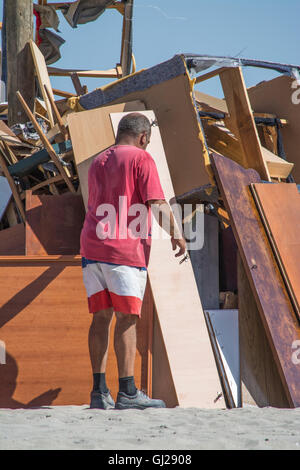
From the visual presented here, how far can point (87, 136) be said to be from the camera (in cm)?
452

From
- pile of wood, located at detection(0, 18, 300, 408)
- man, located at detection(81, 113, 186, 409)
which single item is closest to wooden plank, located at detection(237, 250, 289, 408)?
pile of wood, located at detection(0, 18, 300, 408)

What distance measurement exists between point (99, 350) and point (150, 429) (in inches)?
29.0

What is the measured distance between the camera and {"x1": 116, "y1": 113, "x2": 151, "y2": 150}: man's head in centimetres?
340

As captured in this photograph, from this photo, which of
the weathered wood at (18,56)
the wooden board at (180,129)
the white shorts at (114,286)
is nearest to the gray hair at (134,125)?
the white shorts at (114,286)

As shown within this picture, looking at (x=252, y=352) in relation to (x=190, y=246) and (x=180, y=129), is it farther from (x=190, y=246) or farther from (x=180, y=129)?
(x=180, y=129)

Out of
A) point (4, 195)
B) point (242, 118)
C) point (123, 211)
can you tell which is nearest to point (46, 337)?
point (123, 211)

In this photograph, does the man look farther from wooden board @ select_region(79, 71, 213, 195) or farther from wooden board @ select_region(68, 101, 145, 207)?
wooden board @ select_region(79, 71, 213, 195)

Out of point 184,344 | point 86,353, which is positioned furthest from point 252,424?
point 86,353

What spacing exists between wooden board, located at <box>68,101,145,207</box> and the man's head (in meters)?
0.99

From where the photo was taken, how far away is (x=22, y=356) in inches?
151

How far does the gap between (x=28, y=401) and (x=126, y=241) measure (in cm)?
126

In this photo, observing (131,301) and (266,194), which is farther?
(266,194)

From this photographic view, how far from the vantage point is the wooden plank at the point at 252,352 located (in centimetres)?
404
